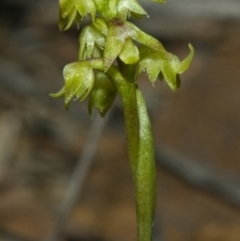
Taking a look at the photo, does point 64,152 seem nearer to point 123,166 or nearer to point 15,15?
point 123,166

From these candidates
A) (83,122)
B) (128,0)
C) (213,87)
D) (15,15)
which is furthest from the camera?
(15,15)

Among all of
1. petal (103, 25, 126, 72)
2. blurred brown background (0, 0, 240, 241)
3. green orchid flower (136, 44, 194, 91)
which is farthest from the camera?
blurred brown background (0, 0, 240, 241)

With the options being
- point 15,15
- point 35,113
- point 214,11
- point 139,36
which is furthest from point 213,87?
point 139,36

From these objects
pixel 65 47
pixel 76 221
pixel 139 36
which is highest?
pixel 139 36

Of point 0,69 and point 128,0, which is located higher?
point 128,0

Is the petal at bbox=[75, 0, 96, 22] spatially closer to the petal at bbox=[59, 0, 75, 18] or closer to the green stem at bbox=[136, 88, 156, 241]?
the petal at bbox=[59, 0, 75, 18]

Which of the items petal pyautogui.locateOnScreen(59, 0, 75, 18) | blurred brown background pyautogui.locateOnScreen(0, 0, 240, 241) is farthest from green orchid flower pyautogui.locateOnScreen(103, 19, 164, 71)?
blurred brown background pyautogui.locateOnScreen(0, 0, 240, 241)

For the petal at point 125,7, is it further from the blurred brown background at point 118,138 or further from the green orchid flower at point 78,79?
the blurred brown background at point 118,138

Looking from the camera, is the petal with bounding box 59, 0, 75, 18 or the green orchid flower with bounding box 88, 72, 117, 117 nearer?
the petal with bounding box 59, 0, 75, 18
